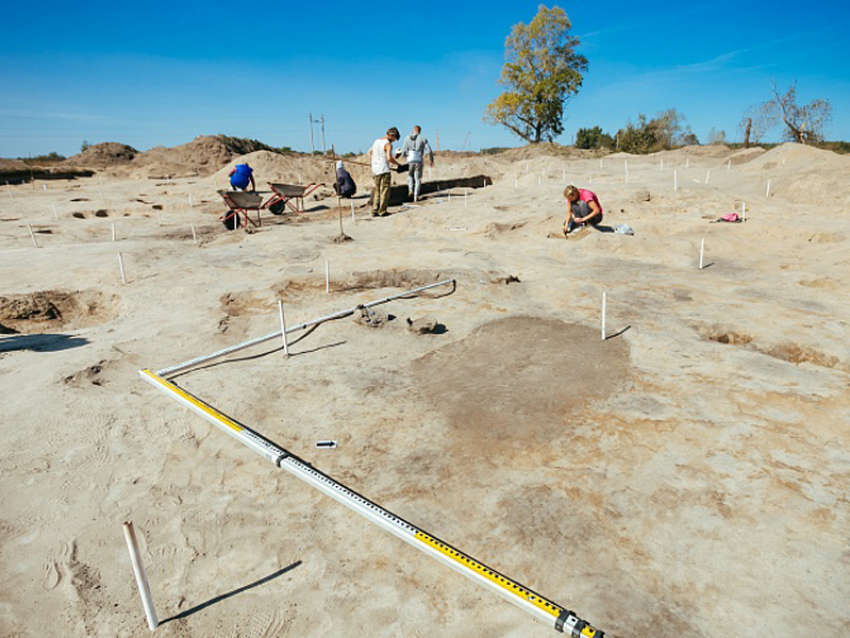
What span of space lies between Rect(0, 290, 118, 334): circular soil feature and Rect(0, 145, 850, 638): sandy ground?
0.12 feet

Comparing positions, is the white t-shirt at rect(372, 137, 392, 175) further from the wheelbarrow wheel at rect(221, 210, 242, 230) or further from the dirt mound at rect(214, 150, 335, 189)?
the dirt mound at rect(214, 150, 335, 189)

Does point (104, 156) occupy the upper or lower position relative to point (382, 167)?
upper

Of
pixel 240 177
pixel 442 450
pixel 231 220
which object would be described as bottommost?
pixel 442 450

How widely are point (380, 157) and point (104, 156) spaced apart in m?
35.6

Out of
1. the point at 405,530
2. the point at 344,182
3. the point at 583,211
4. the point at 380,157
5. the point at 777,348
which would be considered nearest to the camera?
the point at 405,530

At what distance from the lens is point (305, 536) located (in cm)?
275

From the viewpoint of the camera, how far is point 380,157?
486 inches

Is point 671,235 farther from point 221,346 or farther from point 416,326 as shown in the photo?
point 221,346

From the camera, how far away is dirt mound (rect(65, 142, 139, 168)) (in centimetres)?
3747

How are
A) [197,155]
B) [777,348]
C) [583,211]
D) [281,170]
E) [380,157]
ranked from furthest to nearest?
[197,155], [281,170], [380,157], [583,211], [777,348]

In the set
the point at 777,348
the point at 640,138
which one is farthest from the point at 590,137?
the point at 777,348

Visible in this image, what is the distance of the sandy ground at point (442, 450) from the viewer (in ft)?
7.77

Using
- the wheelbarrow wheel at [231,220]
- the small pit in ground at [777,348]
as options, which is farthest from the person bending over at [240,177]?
the small pit in ground at [777,348]

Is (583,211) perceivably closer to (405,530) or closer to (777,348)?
(777,348)
